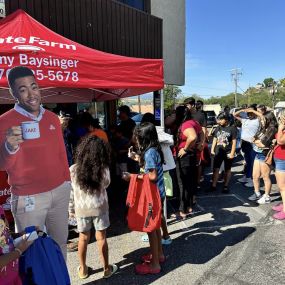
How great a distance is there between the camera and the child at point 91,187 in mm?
3137

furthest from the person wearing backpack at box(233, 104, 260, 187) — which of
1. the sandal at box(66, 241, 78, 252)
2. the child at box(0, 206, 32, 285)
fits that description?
the child at box(0, 206, 32, 285)

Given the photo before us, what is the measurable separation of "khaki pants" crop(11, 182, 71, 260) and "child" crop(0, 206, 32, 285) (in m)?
0.63

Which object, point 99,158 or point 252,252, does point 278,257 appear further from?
point 99,158

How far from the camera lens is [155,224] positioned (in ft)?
11.0

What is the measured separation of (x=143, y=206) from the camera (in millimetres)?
3416

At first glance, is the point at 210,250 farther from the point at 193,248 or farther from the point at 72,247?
the point at 72,247

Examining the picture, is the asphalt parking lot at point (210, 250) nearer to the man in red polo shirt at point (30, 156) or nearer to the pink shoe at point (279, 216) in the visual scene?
the pink shoe at point (279, 216)

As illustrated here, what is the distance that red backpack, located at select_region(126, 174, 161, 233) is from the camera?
338 centimetres

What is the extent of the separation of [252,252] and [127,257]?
1491mm

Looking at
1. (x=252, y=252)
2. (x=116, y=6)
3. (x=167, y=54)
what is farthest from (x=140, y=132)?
(x=167, y=54)

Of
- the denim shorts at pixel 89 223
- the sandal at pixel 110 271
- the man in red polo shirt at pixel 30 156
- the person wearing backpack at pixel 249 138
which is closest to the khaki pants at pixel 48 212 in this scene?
the man in red polo shirt at pixel 30 156

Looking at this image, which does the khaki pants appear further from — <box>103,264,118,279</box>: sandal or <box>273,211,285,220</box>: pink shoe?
<box>273,211,285,220</box>: pink shoe

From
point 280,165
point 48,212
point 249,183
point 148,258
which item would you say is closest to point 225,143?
point 249,183

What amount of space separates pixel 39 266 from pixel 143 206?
1.62 meters
